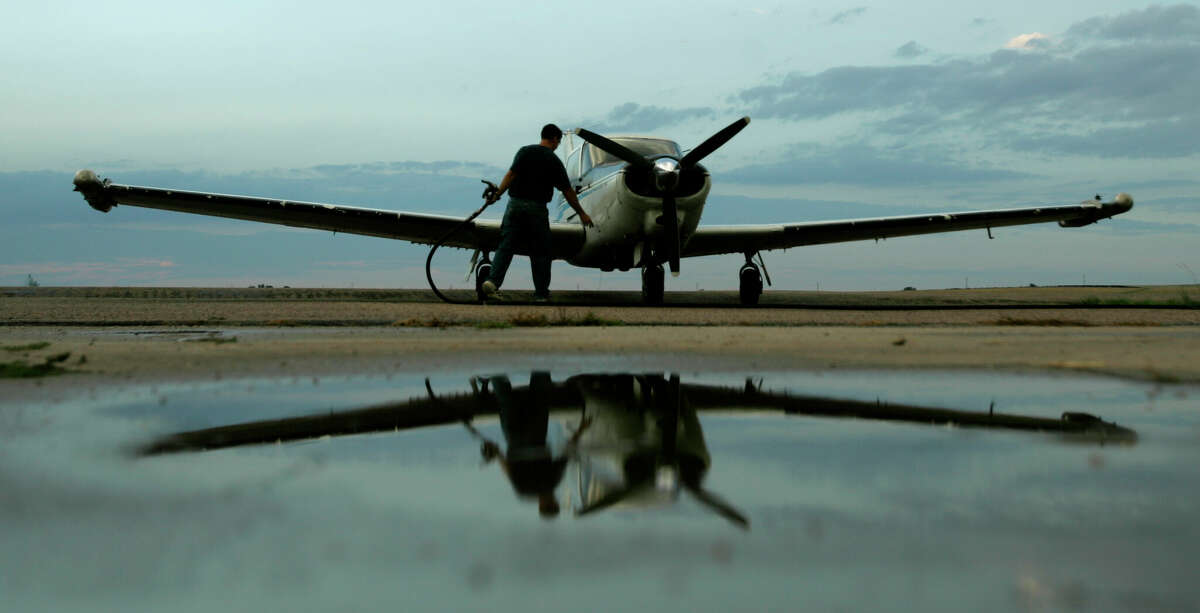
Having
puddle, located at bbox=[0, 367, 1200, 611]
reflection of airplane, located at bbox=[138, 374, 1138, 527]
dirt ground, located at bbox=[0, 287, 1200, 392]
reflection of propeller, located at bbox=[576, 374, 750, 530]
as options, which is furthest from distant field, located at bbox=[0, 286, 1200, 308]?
reflection of propeller, located at bbox=[576, 374, 750, 530]

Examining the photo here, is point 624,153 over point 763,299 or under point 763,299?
over

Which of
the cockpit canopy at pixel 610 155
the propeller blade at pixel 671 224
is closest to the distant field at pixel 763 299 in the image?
the propeller blade at pixel 671 224

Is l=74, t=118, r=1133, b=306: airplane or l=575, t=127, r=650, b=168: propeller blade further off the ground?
l=575, t=127, r=650, b=168: propeller blade

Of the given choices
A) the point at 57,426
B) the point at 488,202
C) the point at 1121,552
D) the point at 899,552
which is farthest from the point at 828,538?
the point at 488,202

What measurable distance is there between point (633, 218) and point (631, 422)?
11088mm

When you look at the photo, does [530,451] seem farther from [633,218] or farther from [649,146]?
[649,146]

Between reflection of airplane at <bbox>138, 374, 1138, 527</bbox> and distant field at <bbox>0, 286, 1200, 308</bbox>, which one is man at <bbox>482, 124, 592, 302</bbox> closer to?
distant field at <bbox>0, 286, 1200, 308</bbox>

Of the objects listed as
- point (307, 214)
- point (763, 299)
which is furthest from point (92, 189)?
point (763, 299)

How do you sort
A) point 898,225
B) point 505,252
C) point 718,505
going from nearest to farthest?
point 718,505 < point 505,252 < point 898,225

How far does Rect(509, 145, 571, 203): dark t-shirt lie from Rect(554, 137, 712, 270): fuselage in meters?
3.05

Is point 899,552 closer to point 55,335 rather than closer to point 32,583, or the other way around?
point 32,583

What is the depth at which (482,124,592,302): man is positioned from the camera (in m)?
10.2

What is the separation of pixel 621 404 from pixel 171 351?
2980 millimetres

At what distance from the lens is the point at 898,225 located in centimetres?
1753
